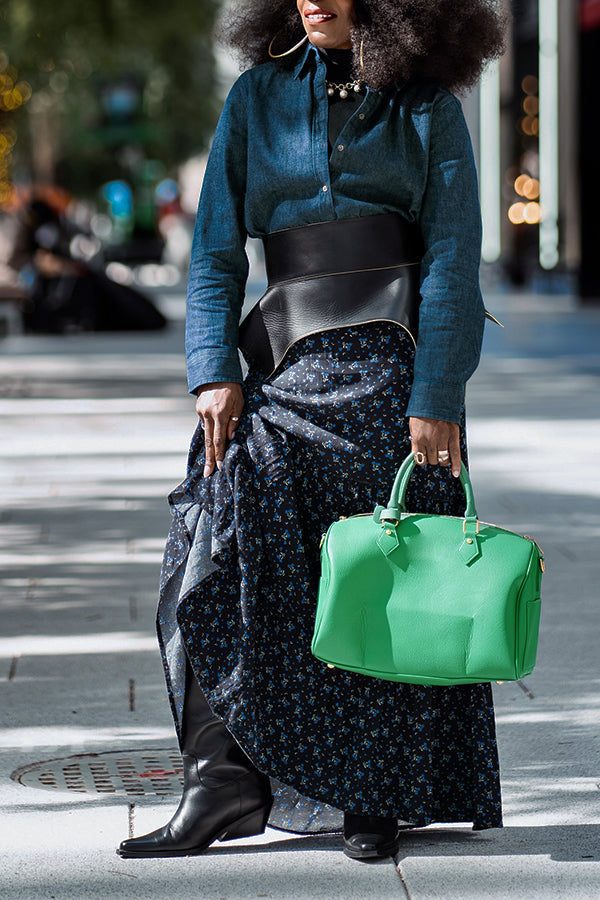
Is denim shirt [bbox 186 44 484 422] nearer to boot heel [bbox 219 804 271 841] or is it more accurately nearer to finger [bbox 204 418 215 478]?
finger [bbox 204 418 215 478]

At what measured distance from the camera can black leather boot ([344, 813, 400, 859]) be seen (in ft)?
11.3

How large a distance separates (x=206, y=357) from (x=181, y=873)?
104 centimetres

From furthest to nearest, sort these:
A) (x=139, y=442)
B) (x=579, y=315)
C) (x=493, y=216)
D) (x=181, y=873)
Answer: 1. (x=493, y=216)
2. (x=579, y=315)
3. (x=139, y=442)
4. (x=181, y=873)

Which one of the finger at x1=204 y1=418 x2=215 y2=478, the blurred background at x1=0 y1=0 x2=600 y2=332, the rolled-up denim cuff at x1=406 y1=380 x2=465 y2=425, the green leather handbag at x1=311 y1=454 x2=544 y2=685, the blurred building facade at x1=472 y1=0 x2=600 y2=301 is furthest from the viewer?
the blurred building facade at x1=472 y1=0 x2=600 y2=301

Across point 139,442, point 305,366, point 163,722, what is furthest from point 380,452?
point 139,442

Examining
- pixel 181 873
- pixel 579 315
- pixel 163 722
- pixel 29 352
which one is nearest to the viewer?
pixel 181 873

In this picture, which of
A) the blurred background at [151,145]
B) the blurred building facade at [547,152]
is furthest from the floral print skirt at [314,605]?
the blurred building facade at [547,152]

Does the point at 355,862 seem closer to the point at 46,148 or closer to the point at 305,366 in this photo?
the point at 305,366

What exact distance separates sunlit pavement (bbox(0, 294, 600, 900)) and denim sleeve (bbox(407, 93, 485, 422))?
3.07 feet

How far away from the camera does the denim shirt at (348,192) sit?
3.38 meters

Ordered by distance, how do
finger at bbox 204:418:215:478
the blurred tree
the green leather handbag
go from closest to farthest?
the green leather handbag, finger at bbox 204:418:215:478, the blurred tree

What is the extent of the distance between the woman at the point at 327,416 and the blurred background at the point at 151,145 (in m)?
0.54

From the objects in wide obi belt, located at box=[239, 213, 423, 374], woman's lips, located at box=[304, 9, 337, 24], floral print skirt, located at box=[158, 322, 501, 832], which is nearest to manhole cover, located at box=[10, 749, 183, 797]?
floral print skirt, located at box=[158, 322, 501, 832]

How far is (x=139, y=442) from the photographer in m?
10.0
